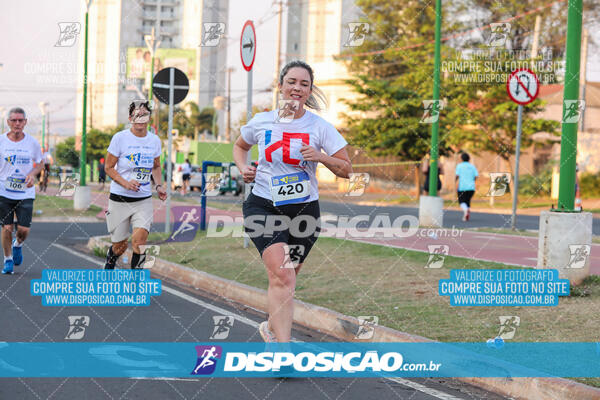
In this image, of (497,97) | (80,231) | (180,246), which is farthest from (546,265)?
(497,97)

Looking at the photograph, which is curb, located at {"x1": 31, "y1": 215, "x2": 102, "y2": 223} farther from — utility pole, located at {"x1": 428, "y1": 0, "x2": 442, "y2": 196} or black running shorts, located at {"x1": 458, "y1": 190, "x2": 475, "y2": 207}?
black running shorts, located at {"x1": 458, "y1": 190, "x2": 475, "y2": 207}

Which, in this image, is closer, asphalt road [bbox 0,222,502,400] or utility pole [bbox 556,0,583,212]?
asphalt road [bbox 0,222,502,400]

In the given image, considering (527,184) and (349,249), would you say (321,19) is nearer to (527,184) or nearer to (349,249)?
(527,184)

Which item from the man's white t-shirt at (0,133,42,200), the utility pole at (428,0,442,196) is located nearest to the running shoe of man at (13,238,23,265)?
the man's white t-shirt at (0,133,42,200)

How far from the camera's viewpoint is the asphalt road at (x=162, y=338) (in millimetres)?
4906

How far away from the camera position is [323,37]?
3066 inches

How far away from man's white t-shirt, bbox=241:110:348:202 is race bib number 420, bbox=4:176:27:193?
200 inches

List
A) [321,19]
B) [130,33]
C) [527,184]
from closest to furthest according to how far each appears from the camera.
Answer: [527,184], [321,19], [130,33]

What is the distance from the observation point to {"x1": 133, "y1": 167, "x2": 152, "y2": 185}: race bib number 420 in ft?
27.4

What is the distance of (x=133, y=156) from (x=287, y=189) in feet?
11.2

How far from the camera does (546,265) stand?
8188 mm

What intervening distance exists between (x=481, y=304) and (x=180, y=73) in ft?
27.8

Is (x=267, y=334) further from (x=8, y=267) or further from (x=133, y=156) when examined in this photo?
(x=8, y=267)

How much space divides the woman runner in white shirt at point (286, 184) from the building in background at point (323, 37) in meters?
49.8
